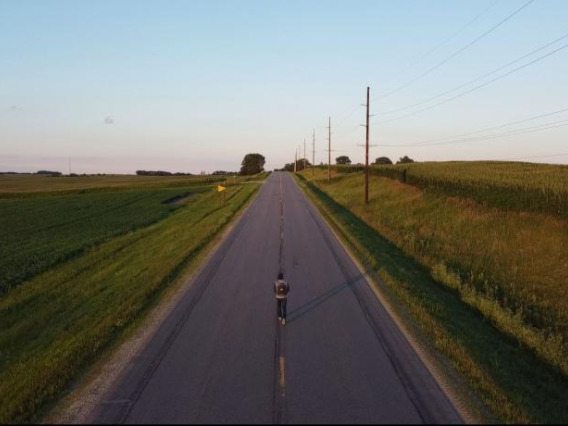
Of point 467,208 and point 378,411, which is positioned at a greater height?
point 467,208

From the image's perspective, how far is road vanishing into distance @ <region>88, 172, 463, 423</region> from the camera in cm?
770

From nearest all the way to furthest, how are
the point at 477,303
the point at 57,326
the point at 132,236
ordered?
the point at 57,326 < the point at 477,303 < the point at 132,236

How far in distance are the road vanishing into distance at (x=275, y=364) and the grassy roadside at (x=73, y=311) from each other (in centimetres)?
122

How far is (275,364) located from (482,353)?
4.51 metres

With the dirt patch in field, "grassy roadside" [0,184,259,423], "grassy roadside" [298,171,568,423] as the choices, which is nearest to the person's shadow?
"grassy roadside" [298,171,568,423]

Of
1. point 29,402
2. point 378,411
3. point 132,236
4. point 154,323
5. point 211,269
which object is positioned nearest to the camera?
point 378,411

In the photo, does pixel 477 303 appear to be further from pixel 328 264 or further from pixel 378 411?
pixel 378 411

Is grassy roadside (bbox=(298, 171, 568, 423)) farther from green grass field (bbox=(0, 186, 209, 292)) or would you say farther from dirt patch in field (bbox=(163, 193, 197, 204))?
dirt patch in field (bbox=(163, 193, 197, 204))

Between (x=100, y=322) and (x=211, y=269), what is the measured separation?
586 cm

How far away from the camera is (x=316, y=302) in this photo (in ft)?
45.8

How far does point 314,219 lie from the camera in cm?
3303

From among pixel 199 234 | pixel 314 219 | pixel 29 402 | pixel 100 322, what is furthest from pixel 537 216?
pixel 29 402

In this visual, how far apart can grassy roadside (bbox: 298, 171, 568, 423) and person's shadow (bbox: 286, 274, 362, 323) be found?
4.64 feet

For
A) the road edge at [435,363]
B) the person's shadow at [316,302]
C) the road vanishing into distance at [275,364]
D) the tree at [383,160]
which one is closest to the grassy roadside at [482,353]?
the road edge at [435,363]
